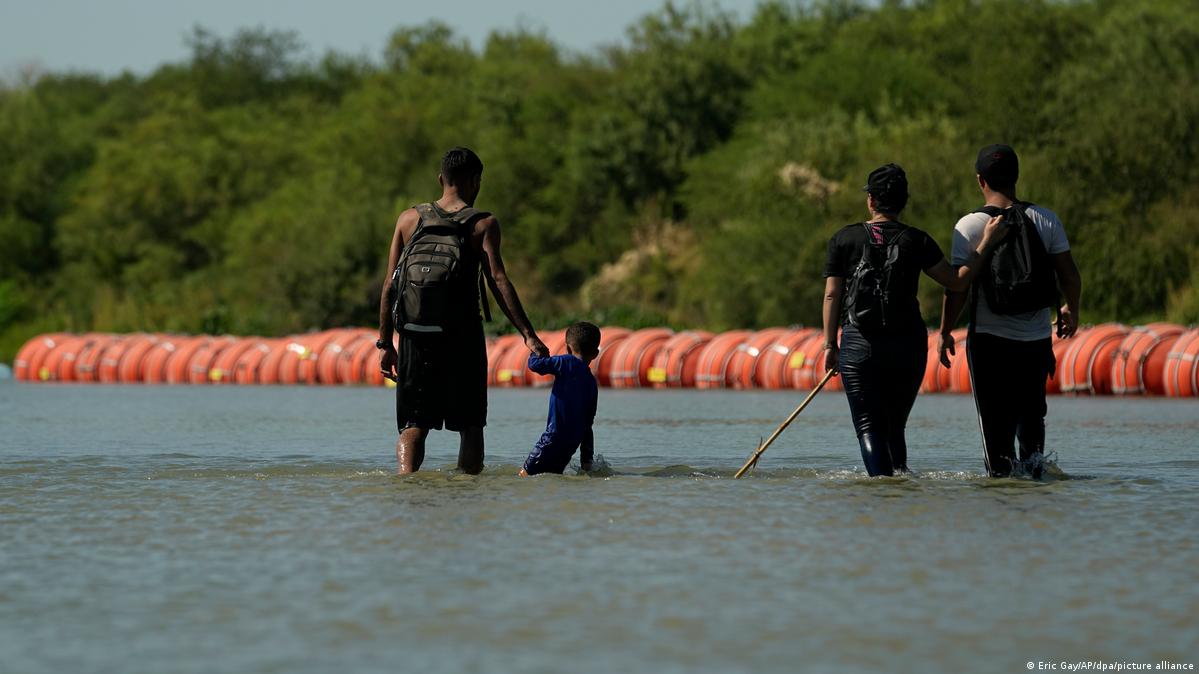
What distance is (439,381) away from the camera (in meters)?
9.66

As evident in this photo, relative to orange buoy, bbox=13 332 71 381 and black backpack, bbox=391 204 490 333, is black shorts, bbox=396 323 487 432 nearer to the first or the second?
black backpack, bbox=391 204 490 333

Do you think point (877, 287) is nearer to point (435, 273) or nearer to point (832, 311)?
point (832, 311)

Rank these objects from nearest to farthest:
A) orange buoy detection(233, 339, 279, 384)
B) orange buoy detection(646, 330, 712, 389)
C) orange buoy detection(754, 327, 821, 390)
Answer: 1. orange buoy detection(754, 327, 821, 390)
2. orange buoy detection(646, 330, 712, 389)
3. orange buoy detection(233, 339, 279, 384)

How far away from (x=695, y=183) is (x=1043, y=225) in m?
53.3

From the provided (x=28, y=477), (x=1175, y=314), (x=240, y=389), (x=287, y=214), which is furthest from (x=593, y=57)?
(x=28, y=477)

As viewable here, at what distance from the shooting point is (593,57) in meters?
81.0

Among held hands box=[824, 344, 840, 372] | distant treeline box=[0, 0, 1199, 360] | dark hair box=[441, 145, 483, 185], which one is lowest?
held hands box=[824, 344, 840, 372]

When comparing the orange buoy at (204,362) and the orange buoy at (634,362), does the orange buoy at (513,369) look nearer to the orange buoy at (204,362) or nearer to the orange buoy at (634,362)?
the orange buoy at (634,362)

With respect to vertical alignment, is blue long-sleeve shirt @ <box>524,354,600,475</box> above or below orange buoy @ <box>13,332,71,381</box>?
below

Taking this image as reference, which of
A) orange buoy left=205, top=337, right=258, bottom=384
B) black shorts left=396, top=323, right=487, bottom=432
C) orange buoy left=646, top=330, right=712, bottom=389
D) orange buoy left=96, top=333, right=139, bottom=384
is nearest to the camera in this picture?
black shorts left=396, top=323, right=487, bottom=432

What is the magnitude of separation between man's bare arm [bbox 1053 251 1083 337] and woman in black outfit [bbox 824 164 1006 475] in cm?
34

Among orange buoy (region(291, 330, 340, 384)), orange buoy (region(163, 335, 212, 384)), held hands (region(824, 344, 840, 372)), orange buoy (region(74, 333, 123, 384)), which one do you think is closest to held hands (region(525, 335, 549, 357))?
held hands (region(824, 344, 840, 372))

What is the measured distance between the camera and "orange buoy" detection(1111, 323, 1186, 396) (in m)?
24.6

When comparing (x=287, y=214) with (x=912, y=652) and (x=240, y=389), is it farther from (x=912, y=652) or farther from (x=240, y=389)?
(x=912, y=652)
